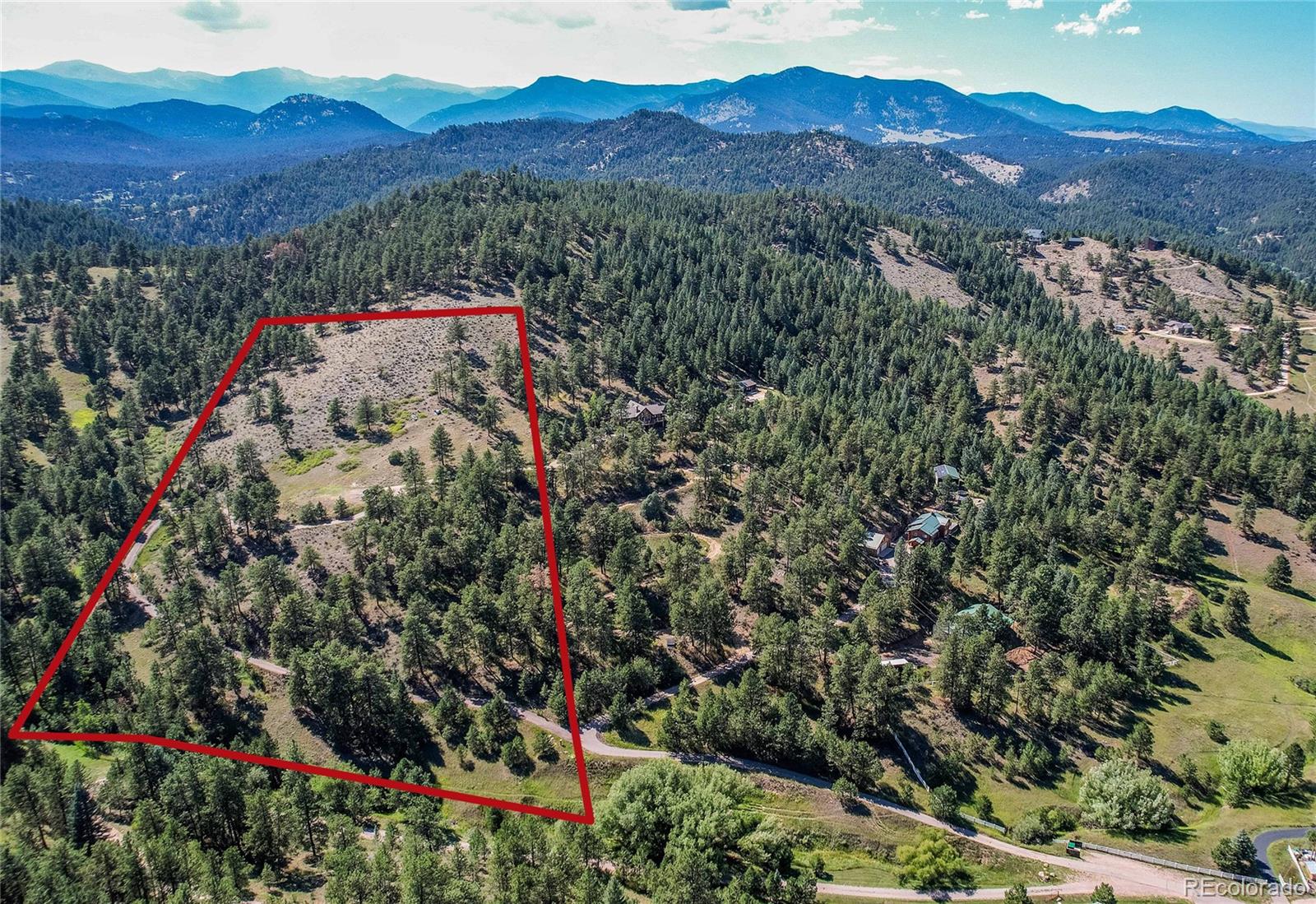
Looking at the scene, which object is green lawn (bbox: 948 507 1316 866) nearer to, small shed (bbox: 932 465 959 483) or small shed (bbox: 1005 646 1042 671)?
small shed (bbox: 1005 646 1042 671)

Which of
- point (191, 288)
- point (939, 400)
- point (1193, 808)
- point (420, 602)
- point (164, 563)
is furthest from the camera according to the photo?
point (191, 288)

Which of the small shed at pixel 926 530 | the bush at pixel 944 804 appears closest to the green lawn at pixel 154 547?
the bush at pixel 944 804

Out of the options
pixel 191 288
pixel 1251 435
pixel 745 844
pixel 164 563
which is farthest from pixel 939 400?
pixel 191 288

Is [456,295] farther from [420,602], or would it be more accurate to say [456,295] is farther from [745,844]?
[745,844]

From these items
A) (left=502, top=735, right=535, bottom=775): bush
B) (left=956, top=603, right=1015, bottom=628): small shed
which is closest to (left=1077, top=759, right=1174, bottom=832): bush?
(left=956, top=603, right=1015, bottom=628): small shed

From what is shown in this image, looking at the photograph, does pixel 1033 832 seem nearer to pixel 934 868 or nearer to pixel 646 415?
pixel 934 868
